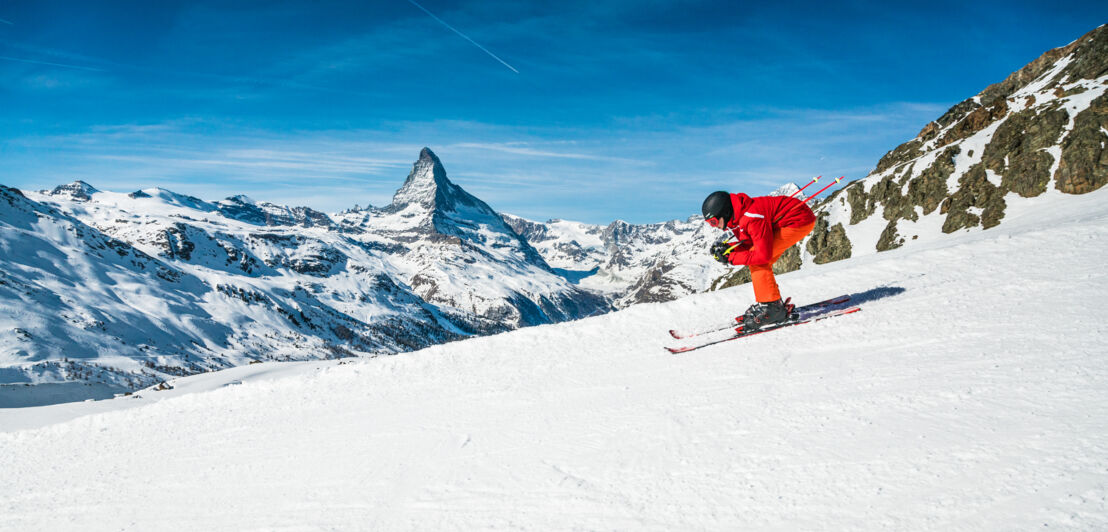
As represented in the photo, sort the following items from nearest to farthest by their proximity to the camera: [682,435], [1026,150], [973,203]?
[682,435] < [1026,150] < [973,203]

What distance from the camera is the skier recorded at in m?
9.89

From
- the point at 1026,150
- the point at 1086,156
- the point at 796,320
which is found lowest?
the point at 796,320

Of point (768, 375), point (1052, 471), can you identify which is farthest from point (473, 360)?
point (1052, 471)

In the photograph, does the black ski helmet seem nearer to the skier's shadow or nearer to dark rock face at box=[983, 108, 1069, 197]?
the skier's shadow

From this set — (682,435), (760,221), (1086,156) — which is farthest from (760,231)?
(1086,156)

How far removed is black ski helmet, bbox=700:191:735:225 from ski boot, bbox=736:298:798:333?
1906 mm

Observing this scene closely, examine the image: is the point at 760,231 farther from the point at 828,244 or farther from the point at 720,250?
the point at 828,244

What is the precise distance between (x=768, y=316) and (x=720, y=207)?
2405 mm

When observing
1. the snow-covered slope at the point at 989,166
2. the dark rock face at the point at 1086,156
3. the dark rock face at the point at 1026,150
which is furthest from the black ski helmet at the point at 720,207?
the dark rock face at the point at 1026,150

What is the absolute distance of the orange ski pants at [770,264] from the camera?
33.2 ft

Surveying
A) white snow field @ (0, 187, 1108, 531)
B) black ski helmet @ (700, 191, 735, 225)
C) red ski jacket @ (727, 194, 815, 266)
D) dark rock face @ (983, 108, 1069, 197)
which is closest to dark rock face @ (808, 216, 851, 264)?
dark rock face @ (983, 108, 1069, 197)

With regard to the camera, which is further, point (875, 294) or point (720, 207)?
point (875, 294)

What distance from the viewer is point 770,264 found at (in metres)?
10.4

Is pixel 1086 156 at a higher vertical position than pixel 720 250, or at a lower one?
higher
